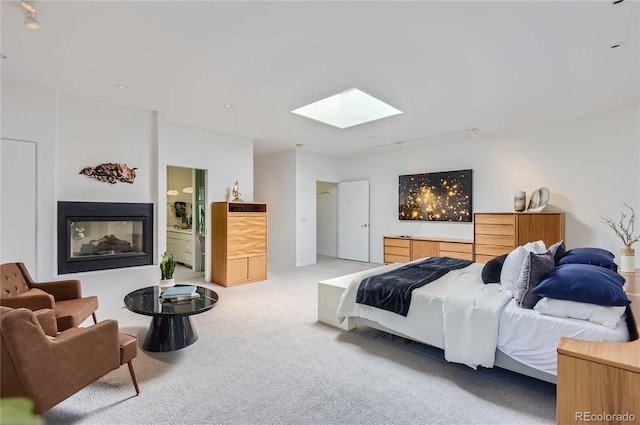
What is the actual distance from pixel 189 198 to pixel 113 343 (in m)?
5.77

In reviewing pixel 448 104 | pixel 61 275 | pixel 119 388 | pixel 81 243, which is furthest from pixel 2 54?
pixel 448 104

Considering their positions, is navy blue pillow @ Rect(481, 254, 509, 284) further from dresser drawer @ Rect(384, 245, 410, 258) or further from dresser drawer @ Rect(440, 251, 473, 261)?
dresser drawer @ Rect(384, 245, 410, 258)

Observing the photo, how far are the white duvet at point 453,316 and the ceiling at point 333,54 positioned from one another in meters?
2.14

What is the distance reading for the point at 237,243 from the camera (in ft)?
17.6

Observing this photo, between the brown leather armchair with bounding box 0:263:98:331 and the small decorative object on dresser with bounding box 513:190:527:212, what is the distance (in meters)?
5.93

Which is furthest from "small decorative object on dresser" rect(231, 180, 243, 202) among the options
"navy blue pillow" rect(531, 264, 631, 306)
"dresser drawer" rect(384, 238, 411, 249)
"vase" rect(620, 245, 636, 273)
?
"vase" rect(620, 245, 636, 273)

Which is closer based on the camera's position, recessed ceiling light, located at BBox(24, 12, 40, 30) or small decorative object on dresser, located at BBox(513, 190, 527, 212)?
recessed ceiling light, located at BBox(24, 12, 40, 30)

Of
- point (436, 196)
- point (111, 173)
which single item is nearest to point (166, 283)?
Result: point (111, 173)

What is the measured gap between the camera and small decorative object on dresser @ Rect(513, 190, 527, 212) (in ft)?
16.3

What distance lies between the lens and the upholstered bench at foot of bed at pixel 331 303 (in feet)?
10.9

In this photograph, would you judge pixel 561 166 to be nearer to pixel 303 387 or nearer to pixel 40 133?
pixel 303 387

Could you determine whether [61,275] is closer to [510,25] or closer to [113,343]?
[113,343]

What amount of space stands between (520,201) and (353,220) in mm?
Result: 3687

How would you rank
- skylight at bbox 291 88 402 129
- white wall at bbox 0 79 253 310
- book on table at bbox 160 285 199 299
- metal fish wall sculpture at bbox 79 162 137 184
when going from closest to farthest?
book on table at bbox 160 285 199 299
white wall at bbox 0 79 253 310
metal fish wall sculpture at bbox 79 162 137 184
skylight at bbox 291 88 402 129
